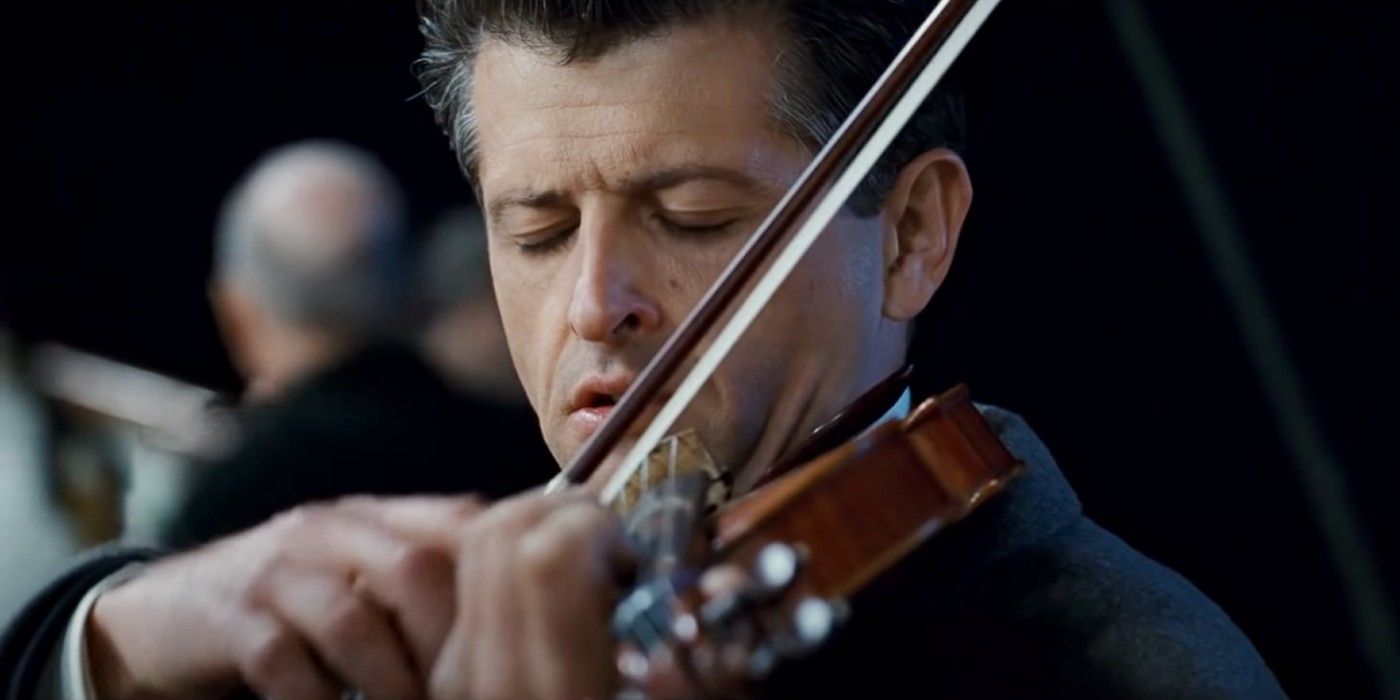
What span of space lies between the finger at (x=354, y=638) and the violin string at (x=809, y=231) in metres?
0.20

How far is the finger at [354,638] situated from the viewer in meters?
1.00

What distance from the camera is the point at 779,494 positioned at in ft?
3.18

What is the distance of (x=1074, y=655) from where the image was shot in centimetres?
109

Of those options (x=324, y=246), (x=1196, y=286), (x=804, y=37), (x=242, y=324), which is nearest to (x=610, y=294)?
(x=804, y=37)

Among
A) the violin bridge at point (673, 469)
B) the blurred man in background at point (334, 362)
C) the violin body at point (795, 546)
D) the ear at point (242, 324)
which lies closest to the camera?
the violin body at point (795, 546)

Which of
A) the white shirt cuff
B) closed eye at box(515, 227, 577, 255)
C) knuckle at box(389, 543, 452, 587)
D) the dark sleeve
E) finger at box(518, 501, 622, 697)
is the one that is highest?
closed eye at box(515, 227, 577, 255)

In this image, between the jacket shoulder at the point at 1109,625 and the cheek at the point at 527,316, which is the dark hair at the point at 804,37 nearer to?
the cheek at the point at 527,316

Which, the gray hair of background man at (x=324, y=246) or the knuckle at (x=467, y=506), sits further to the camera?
the gray hair of background man at (x=324, y=246)

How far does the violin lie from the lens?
87 centimetres

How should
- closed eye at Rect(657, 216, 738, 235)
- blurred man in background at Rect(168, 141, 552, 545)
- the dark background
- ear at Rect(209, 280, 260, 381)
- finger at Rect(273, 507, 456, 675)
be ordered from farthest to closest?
ear at Rect(209, 280, 260, 381) < blurred man in background at Rect(168, 141, 552, 545) < the dark background < closed eye at Rect(657, 216, 738, 235) < finger at Rect(273, 507, 456, 675)

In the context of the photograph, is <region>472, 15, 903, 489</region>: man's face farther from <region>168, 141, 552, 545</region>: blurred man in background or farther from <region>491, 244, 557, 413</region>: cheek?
<region>168, 141, 552, 545</region>: blurred man in background


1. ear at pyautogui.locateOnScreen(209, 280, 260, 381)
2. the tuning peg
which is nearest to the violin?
the tuning peg

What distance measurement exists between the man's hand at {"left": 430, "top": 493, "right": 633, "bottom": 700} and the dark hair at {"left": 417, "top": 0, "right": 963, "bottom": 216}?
16.8 inches

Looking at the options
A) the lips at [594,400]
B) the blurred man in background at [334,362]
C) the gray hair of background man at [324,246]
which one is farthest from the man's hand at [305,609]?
the gray hair of background man at [324,246]
